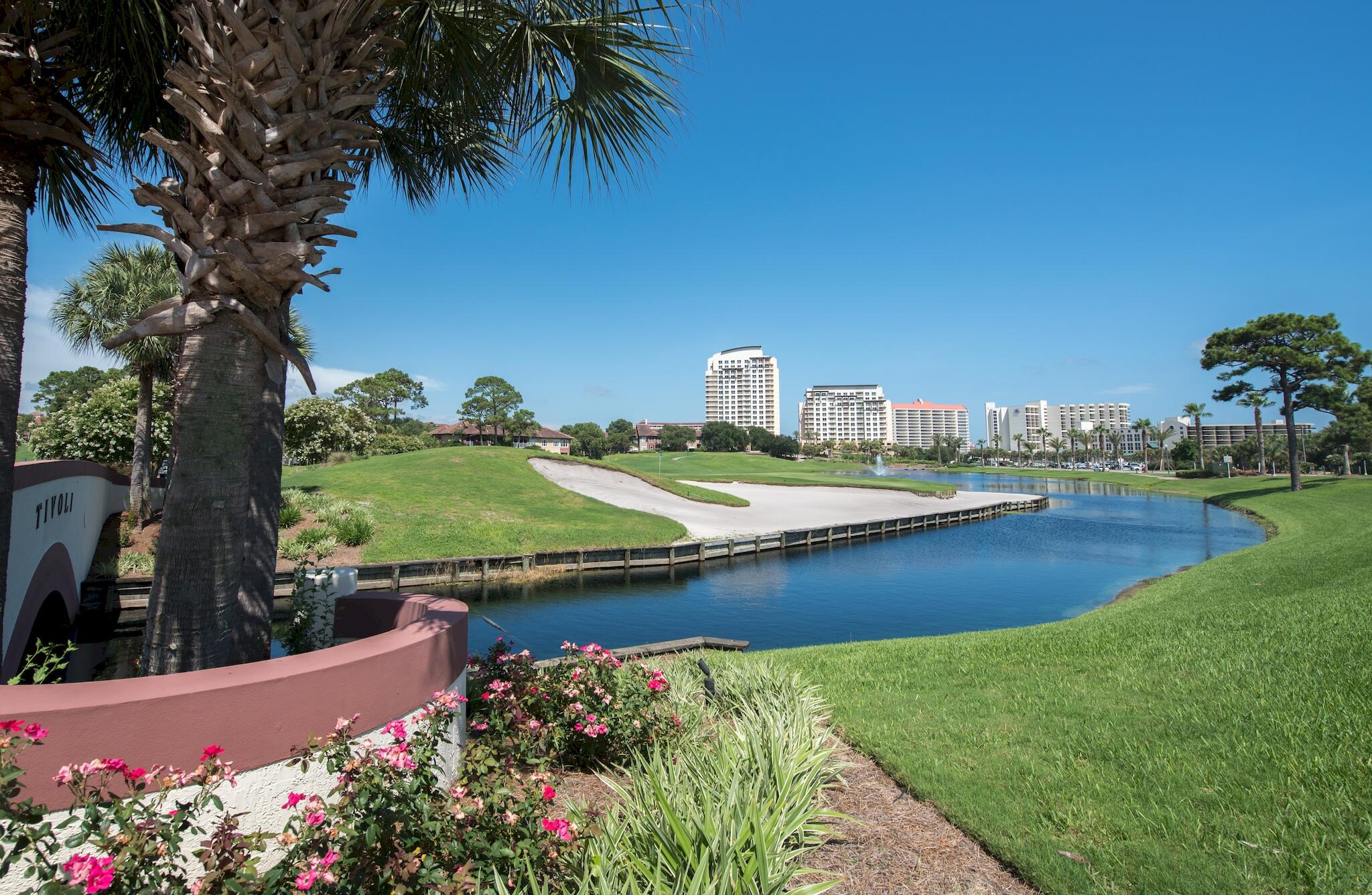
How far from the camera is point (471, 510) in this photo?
2552 cm

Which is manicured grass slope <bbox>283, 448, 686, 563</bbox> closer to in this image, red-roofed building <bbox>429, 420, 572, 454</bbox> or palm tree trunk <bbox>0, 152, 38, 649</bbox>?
palm tree trunk <bbox>0, 152, 38, 649</bbox>

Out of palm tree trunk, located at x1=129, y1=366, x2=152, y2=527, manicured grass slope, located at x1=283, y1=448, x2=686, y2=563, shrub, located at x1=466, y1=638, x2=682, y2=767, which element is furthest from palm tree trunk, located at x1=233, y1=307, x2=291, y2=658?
palm tree trunk, located at x1=129, y1=366, x2=152, y2=527

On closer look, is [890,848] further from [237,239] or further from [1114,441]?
[1114,441]

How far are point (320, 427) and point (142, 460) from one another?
42.9 feet

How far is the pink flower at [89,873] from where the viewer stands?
1.81 m

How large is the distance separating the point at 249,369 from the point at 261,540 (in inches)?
44.7

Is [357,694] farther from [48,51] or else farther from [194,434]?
[48,51]

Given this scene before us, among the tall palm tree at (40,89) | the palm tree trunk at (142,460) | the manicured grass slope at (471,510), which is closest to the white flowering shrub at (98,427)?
the palm tree trunk at (142,460)

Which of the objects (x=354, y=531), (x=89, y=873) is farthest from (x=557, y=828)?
(x=354, y=531)

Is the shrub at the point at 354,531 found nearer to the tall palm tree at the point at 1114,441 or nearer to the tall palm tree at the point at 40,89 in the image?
the tall palm tree at the point at 40,89

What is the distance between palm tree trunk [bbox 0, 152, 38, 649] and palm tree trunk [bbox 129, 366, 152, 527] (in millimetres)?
17566

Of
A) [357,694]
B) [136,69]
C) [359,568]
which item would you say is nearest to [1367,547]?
[357,694]

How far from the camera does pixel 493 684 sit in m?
4.46

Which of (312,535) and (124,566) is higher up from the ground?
(312,535)
